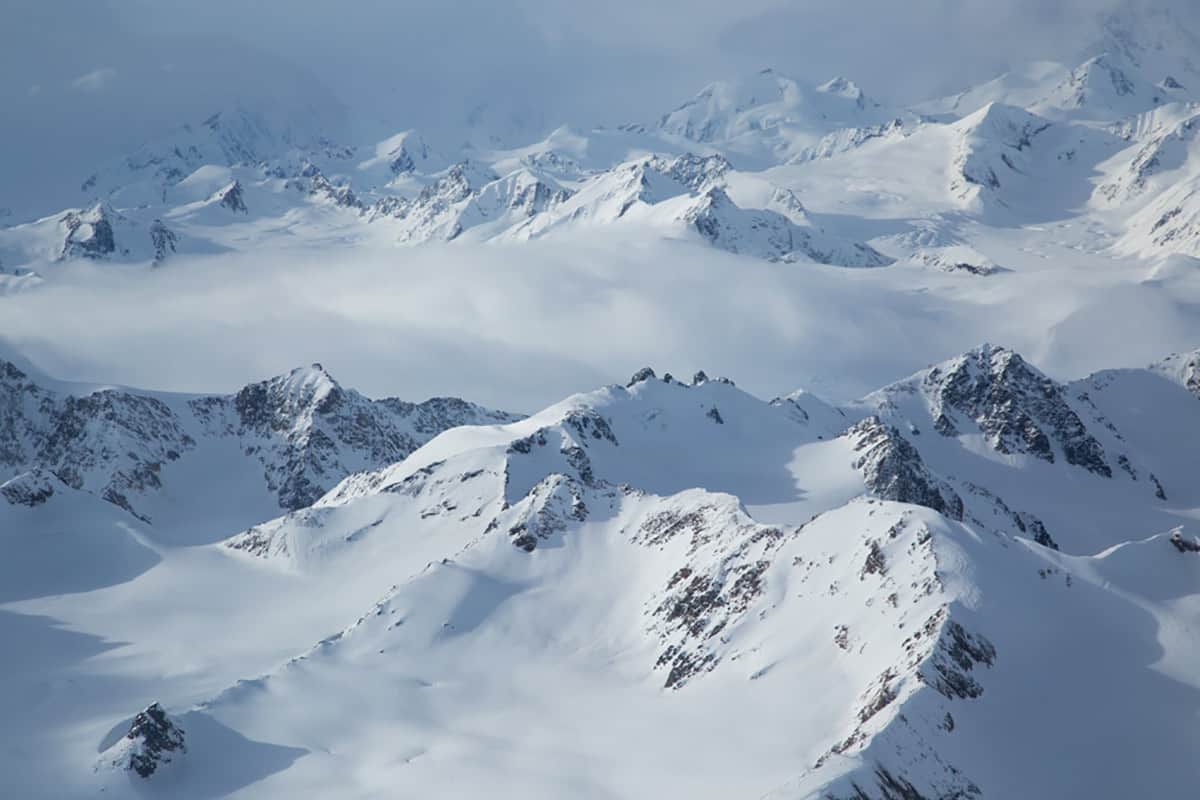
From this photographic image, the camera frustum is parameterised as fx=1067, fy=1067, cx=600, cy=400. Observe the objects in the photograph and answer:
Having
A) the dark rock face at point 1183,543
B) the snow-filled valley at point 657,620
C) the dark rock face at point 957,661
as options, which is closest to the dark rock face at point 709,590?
the snow-filled valley at point 657,620

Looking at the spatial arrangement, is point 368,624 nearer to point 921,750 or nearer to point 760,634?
point 760,634

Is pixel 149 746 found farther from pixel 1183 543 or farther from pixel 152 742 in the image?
pixel 1183 543

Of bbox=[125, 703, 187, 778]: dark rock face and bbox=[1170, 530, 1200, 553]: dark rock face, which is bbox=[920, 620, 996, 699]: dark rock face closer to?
bbox=[1170, 530, 1200, 553]: dark rock face

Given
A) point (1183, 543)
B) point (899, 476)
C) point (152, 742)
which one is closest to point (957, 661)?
point (1183, 543)

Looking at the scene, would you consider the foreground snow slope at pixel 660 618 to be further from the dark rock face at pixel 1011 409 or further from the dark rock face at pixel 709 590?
the dark rock face at pixel 1011 409

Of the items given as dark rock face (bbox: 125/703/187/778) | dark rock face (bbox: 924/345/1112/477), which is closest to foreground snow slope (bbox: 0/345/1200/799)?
dark rock face (bbox: 125/703/187/778)
